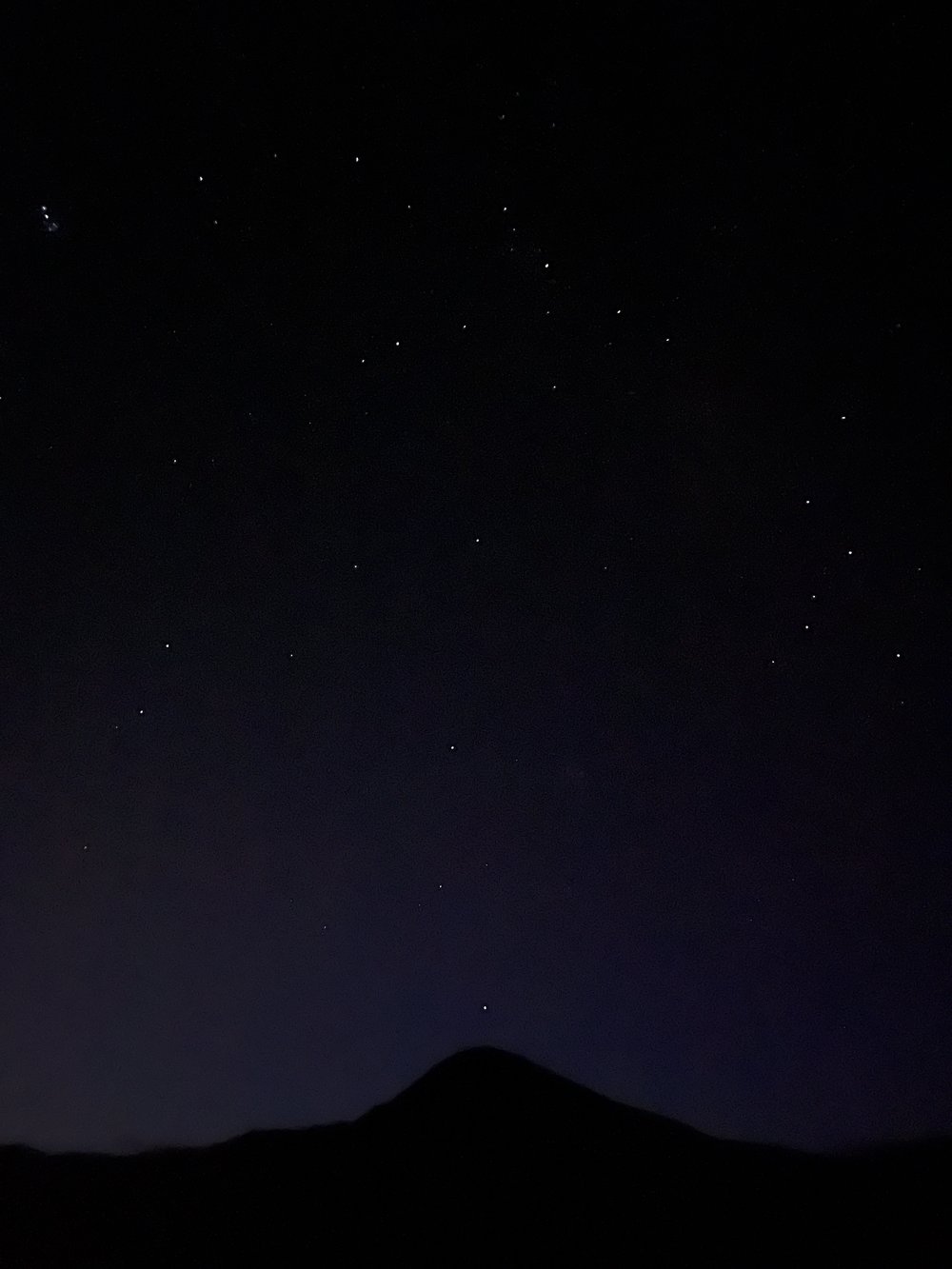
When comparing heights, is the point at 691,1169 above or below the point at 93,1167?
below

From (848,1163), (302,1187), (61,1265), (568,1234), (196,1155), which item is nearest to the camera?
(848,1163)

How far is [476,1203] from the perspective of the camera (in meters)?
6.90

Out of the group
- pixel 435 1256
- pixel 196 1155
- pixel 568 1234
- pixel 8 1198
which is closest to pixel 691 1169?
pixel 568 1234

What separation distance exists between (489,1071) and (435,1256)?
197 centimetres

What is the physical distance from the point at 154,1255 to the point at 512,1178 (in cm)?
326

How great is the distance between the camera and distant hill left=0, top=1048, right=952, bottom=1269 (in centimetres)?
470

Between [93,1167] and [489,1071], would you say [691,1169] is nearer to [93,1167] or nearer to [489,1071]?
[489,1071]

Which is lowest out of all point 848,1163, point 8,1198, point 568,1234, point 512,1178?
point 512,1178

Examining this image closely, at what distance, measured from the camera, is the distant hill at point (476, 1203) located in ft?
15.4

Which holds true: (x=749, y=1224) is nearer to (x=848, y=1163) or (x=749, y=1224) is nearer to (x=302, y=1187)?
(x=848, y=1163)

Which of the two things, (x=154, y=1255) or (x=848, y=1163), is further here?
(x=154, y=1255)

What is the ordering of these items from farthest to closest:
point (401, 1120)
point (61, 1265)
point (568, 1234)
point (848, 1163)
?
point (401, 1120) → point (568, 1234) → point (61, 1265) → point (848, 1163)

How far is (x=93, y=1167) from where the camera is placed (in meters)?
4.82

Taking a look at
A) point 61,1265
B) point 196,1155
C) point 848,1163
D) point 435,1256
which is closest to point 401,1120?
point 435,1256
